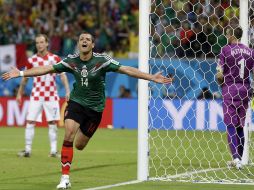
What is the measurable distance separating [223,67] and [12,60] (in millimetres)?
13702

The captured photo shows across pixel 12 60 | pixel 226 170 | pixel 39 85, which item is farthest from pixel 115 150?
pixel 12 60

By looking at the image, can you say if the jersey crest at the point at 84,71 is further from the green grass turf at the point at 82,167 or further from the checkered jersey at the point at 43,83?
the checkered jersey at the point at 43,83

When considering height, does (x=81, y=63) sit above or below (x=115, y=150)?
above

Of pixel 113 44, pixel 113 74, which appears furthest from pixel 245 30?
pixel 113 44

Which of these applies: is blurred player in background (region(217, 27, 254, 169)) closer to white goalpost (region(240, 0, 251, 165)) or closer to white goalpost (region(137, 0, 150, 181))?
white goalpost (region(240, 0, 251, 165))

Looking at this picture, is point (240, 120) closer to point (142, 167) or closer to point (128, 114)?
point (142, 167)

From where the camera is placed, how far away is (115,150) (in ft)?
51.4

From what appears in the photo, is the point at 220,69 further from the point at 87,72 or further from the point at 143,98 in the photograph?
the point at 87,72

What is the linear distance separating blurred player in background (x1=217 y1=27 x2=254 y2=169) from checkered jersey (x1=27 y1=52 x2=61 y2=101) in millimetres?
3559

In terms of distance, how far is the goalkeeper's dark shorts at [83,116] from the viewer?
32.4 feet

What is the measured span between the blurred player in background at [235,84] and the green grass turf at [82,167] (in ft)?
5.35

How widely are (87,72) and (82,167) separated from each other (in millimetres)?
2772

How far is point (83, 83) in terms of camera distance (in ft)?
32.7

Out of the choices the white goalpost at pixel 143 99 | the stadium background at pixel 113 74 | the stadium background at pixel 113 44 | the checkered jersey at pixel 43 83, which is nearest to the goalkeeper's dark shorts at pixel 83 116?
the white goalpost at pixel 143 99
